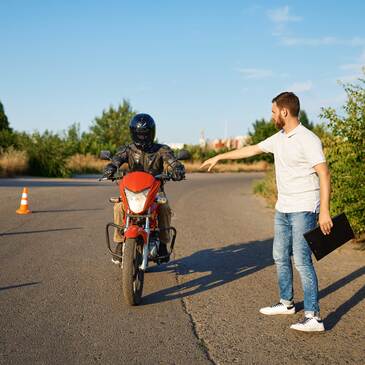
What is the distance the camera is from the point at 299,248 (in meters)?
5.05

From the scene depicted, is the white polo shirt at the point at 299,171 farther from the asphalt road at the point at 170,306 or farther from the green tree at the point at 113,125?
the green tree at the point at 113,125

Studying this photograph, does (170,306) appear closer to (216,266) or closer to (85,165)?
(216,266)

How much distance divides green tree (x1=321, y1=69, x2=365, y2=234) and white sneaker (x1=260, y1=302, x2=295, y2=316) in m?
3.80

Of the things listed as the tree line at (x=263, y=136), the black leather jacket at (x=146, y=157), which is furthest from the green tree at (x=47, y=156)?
the black leather jacket at (x=146, y=157)

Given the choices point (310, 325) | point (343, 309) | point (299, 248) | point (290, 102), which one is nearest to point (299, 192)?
point (299, 248)

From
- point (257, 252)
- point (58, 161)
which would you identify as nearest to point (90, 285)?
point (257, 252)

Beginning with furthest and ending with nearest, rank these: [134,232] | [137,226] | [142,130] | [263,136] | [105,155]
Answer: [263,136] < [142,130] < [105,155] < [137,226] < [134,232]

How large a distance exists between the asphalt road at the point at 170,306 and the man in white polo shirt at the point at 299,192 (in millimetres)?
483

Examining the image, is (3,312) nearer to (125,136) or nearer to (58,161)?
(58,161)

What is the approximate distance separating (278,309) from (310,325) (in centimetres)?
55

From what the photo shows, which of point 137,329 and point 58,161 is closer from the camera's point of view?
point 137,329

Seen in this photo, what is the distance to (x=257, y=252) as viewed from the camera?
887 centimetres

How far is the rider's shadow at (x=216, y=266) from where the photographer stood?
6180 millimetres

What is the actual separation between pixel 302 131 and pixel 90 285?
118 inches
